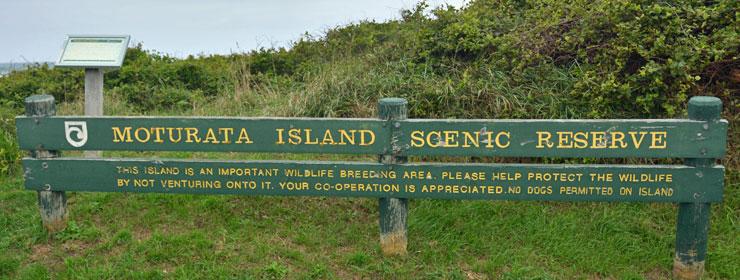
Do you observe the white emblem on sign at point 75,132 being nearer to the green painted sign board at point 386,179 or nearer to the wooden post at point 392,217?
the green painted sign board at point 386,179

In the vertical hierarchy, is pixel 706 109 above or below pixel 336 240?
above

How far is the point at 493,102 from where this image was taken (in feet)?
21.8

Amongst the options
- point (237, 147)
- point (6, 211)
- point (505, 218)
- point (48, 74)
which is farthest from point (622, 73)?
point (48, 74)

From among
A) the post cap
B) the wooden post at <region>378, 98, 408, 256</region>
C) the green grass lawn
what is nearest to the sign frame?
the green grass lawn

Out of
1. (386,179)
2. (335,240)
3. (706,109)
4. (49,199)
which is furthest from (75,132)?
(706,109)

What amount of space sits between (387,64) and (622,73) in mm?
2649

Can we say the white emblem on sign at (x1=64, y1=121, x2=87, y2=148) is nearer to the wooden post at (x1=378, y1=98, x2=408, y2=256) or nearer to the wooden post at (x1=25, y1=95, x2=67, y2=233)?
the wooden post at (x1=25, y1=95, x2=67, y2=233)

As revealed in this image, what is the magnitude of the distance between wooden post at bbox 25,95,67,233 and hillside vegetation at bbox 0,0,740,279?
0.15 m

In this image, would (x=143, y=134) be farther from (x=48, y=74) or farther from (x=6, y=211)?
(x=48, y=74)

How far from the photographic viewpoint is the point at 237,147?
15.2ft

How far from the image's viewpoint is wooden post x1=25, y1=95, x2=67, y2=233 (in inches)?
188

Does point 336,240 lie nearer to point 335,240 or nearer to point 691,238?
point 335,240

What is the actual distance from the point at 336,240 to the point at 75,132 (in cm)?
193

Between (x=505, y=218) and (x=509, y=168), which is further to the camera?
(x=505, y=218)
